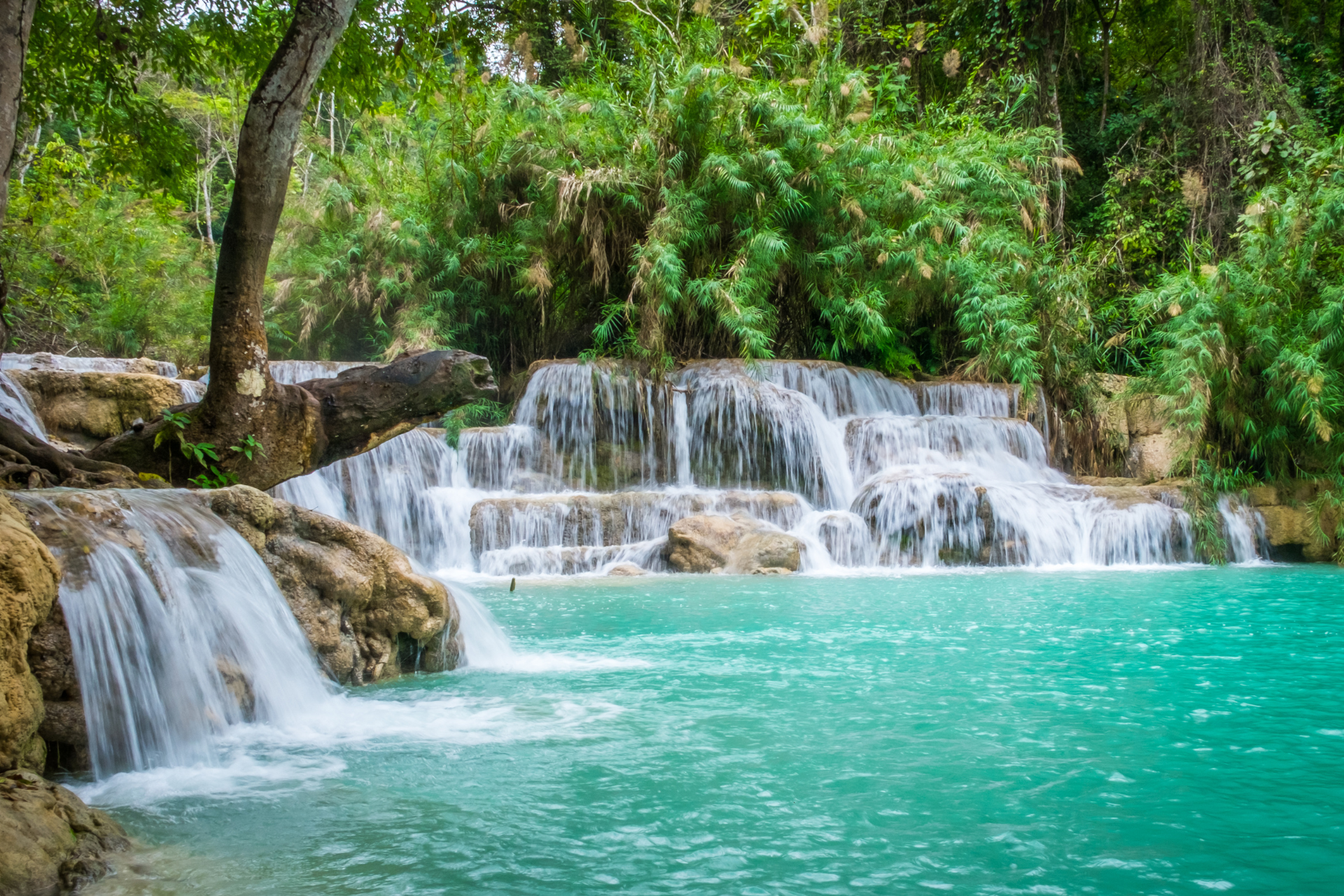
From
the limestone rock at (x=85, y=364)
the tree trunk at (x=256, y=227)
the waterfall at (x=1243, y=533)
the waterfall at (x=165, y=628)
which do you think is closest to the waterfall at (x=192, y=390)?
the limestone rock at (x=85, y=364)

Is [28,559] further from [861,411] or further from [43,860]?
[861,411]

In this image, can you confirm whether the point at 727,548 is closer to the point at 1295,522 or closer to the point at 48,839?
the point at 1295,522

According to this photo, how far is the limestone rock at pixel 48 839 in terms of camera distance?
6.74 feet

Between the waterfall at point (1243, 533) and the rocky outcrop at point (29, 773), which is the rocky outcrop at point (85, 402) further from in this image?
the waterfall at point (1243, 533)

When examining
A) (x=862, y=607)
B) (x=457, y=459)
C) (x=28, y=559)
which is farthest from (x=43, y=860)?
(x=457, y=459)

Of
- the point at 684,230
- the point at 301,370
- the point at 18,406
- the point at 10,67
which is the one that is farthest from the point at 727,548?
the point at 10,67

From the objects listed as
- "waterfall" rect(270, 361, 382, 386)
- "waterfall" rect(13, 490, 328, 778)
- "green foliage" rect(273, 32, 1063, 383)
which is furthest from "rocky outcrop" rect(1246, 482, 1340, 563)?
"waterfall" rect(270, 361, 382, 386)

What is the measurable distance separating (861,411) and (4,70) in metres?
11.6

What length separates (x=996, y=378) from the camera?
1470 centimetres

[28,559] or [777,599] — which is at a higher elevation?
[28,559]

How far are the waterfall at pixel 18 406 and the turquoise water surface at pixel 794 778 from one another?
398 centimetres

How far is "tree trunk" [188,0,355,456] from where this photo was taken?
17.7 ft

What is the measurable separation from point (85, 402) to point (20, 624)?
571 centimetres

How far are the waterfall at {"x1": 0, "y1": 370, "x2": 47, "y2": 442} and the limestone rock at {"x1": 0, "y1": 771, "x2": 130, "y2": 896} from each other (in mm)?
4928
